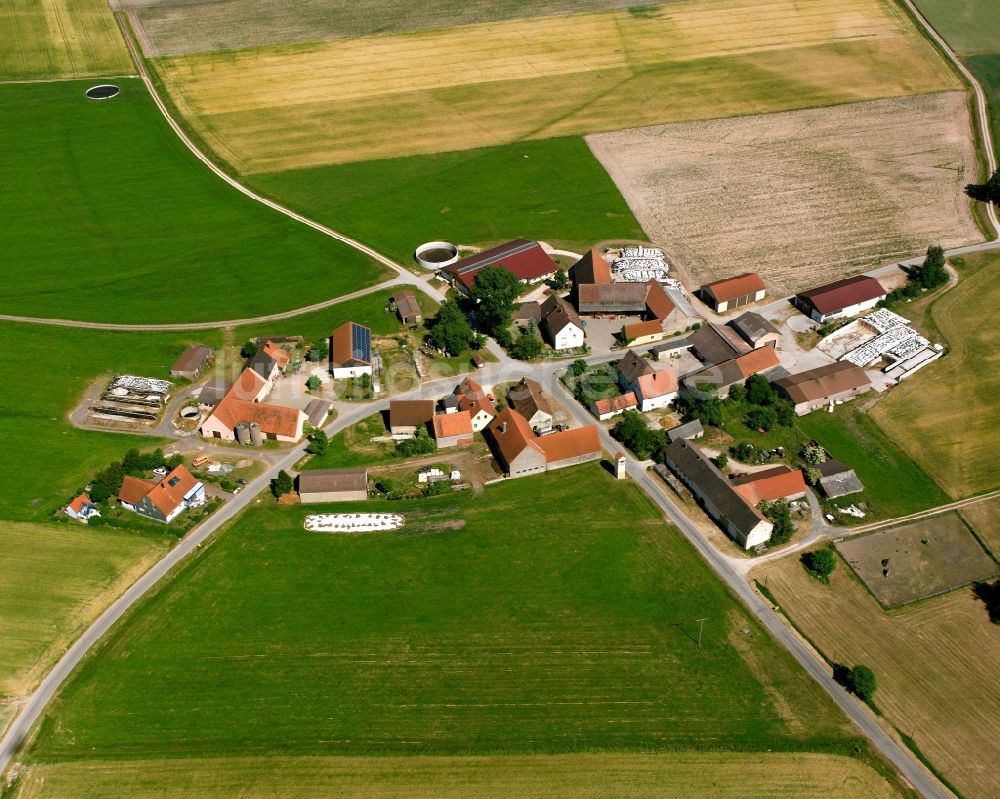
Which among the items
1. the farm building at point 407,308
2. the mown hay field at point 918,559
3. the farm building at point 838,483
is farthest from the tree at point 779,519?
the farm building at point 407,308

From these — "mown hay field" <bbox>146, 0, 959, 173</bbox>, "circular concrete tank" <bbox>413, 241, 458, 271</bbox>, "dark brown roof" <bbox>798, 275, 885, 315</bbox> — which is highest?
"mown hay field" <bbox>146, 0, 959, 173</bbox>

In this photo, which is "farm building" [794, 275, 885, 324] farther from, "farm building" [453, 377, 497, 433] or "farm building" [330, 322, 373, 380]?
"farm building" [330, 322, 373, 380]

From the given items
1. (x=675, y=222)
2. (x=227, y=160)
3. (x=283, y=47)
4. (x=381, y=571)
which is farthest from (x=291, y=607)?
(x=283, y=47)

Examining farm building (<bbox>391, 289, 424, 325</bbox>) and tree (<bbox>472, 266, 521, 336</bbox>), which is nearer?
tree (<bbox>472, 266, 521, 336</bbox>)

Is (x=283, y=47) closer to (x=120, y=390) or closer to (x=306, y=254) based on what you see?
(x=306, y=254)

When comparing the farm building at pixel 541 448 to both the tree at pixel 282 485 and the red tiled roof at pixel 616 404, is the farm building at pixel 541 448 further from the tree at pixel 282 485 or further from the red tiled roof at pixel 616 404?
the tree at pixel 282 485

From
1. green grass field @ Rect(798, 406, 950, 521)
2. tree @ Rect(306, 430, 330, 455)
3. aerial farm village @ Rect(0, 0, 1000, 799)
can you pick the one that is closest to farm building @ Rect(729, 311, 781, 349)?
aerial farm village @ Rect(0, 0, 1000, 799)
